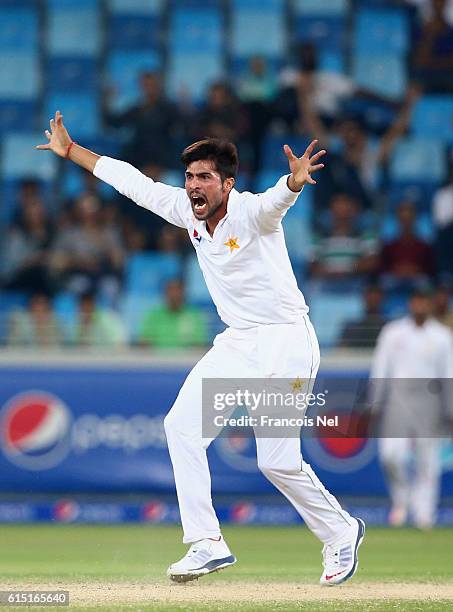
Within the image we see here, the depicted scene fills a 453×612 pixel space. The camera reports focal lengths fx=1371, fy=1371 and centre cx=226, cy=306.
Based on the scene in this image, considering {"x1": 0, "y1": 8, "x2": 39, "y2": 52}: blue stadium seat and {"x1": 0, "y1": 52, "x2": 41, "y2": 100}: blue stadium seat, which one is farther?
{"x1": 0, "y1": 8, "x2": 39, "y2": 52}: blue stadium seat

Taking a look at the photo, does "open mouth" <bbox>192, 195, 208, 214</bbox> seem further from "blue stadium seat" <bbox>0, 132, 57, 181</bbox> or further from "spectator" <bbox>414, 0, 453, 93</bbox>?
"spectator" <bbox>414, 0, 453, 93</bbox>

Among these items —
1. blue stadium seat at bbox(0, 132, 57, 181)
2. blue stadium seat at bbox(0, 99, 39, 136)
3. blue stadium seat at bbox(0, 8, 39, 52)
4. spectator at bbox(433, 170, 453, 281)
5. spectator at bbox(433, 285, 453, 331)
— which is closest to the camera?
spectator at bbox(433, 285, 453, 331)

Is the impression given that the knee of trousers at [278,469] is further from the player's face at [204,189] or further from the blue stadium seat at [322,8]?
the blue stadium seat at [322,8]

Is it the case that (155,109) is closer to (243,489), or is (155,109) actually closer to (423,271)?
(423,271)

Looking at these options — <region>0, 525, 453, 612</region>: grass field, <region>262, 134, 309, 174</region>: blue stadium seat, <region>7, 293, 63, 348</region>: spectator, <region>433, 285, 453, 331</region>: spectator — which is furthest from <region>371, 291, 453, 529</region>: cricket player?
<region>262, 134, 309, 174</region>: blue stadium seat

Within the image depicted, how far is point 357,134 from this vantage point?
14.5 metres

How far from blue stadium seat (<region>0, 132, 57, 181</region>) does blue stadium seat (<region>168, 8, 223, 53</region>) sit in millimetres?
2100

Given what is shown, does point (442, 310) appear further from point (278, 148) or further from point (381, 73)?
point (381, 73)

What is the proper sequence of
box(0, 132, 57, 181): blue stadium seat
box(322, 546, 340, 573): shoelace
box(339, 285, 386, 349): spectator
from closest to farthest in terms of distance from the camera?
box(322, 546, 340, 573): shoelace, box(339, 285, 386, 349): spectator, box(0, 132, 57, 181): blue stadium seat

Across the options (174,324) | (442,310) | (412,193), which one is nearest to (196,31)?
(412,193)

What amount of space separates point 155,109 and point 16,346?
3.37 m

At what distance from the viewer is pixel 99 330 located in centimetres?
1226

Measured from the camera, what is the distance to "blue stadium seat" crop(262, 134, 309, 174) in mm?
14703

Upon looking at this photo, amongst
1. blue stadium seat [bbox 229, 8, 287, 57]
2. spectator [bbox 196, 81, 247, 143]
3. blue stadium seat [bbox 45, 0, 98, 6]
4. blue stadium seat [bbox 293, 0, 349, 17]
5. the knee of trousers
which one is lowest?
the knee of trousers
